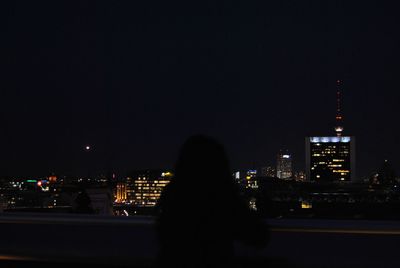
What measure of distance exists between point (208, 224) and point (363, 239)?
5.76 ft

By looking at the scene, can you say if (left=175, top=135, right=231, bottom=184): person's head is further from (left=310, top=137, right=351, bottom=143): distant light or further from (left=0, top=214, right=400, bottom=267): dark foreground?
(left=310, top=137, right=351, bottom=143): distant light

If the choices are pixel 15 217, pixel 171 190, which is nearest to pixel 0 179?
pixel 15 217

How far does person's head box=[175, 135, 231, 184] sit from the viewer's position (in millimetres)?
3082

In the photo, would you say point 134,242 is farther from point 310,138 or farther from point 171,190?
point 310,138

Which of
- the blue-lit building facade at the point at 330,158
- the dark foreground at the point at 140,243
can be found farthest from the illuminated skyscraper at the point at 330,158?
the dark foreground at the point at 140,243

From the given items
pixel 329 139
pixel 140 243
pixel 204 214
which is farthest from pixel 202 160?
pixel 329 139

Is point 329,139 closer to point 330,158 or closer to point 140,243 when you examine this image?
point 330,158

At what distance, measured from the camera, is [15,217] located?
209 inches

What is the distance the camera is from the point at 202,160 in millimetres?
3082

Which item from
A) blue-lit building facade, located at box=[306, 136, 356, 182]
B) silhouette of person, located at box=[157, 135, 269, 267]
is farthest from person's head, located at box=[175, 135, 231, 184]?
blue-lit building facade, located at box=[306, 136, 356, 182]

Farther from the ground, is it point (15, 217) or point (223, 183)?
point (223, 183)

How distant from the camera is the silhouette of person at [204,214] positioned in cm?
303

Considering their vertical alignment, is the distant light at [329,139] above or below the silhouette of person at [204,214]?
above

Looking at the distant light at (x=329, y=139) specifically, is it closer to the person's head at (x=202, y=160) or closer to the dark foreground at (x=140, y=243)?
the dark foreground at (x=140, y=243)
